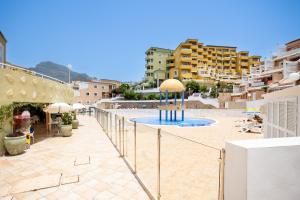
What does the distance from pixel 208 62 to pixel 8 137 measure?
230 feet

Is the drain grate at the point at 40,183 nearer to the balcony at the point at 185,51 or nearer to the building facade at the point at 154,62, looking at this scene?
the balcony at the point at 185,51

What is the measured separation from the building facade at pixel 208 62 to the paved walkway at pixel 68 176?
56485 mm

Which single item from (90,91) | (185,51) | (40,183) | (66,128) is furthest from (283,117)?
(90,91)

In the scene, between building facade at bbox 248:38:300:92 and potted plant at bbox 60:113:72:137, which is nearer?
potted plant at bbox 60:113:72:137

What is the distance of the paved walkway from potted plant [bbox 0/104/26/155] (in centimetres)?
43

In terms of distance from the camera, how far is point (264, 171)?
1.82 meters

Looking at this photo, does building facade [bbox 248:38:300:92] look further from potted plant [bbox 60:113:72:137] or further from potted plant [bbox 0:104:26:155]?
potted plant [bbox 0:104:26:155]

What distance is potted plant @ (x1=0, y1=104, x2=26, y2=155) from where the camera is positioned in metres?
7.50

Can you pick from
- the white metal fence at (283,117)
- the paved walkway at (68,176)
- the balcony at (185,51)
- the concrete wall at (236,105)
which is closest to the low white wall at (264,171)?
the paved walkway at (68,176)

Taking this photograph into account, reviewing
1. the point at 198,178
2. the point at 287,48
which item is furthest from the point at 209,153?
the point at 287,48

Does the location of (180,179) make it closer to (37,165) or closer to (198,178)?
(198,178)

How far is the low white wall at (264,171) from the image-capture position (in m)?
1.80

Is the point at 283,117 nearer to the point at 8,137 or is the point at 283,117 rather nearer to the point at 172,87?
the point at 8,137

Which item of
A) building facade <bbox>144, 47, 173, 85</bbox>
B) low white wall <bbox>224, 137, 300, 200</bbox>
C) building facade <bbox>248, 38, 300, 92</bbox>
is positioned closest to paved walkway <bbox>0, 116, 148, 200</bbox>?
low white wall <bbox>224, 137, 300, 200</bbox>
